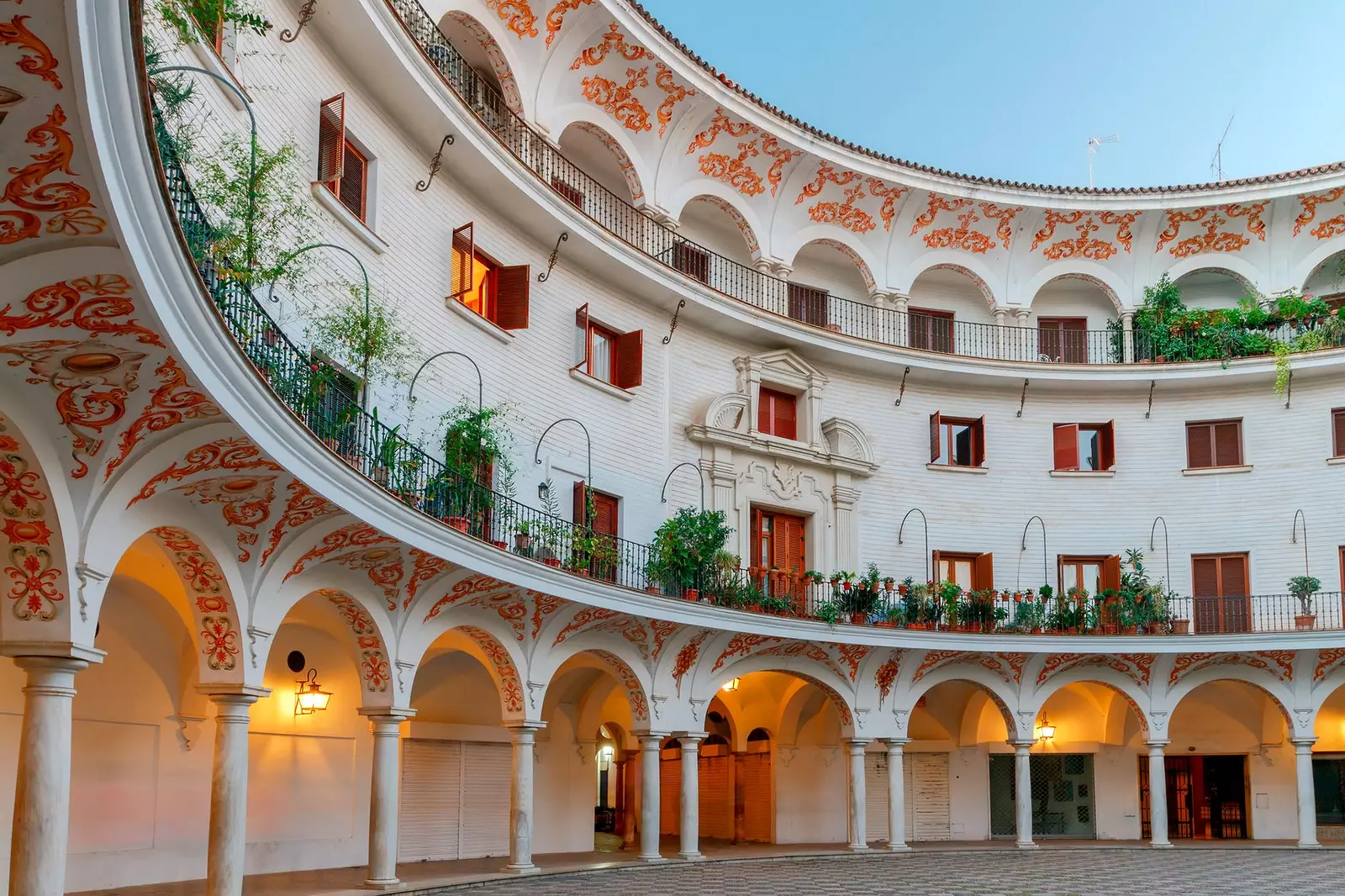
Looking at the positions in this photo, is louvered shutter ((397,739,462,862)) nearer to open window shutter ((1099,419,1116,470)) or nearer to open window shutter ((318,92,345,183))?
open window shutter ((318,92,345,183))

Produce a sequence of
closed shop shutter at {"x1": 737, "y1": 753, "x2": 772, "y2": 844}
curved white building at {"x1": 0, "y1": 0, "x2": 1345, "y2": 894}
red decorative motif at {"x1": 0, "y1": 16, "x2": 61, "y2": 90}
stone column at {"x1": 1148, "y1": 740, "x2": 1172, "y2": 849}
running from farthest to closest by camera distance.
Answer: closed shop shutter at {"x1": 737, "y1": 753, "x2": 772, "y2": 844}
stone column at {"x1": 1148, "y1": 740, "x2": 1172, "y2": 849}
curved white building at {"x1": 0, "y1": 0, "x2": 1345, "y2": 894}
red decorative motif at {"x1": 0, "y1": 16, "x2": 61, "y2": 90}

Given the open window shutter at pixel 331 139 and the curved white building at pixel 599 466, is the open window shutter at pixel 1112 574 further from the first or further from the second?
the open window shutter at pixel 331 139

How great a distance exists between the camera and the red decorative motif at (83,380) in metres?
7.84

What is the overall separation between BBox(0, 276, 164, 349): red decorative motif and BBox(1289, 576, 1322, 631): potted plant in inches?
855

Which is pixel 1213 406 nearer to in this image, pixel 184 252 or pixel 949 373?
pixel 949 373

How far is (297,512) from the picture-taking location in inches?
468

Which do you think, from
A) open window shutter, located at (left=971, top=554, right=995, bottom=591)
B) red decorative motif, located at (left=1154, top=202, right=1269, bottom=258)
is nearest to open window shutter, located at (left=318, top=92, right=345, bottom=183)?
open window shutter, located at (left=971, top=554, right=995, bottom=591)

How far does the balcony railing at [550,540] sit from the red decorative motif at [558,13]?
7.38 meters

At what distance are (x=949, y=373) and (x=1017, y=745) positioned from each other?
7.18 m

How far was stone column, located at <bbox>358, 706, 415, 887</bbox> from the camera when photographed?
14.9 metres

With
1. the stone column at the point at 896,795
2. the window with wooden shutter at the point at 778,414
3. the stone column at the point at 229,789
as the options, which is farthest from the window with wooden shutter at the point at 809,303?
the stone column at the point at 229,789

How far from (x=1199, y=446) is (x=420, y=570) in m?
17.9

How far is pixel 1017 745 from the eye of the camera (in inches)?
945

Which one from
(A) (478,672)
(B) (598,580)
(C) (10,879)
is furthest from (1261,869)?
(C) (10,879)
